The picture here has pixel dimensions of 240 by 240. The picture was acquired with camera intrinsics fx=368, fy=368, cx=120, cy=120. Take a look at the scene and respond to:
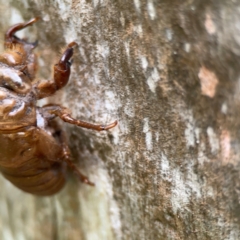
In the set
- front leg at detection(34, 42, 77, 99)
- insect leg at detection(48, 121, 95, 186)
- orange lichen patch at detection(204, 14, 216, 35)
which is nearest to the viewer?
orange lichen patch at detection(204, 14, 216, 35)

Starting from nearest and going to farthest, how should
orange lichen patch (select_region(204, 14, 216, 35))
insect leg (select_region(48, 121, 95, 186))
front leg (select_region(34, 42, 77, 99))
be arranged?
orange lichen patch (select_region(204, 14, 216, 35)), front leg (select_region(34, 42, 77, 99)), insect leg (select_region(48, 121, 95, 186))

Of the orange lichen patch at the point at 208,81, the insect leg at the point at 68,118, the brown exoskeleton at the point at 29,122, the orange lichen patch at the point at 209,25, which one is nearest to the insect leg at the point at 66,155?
the brown exoskeleton at the point at 29,122

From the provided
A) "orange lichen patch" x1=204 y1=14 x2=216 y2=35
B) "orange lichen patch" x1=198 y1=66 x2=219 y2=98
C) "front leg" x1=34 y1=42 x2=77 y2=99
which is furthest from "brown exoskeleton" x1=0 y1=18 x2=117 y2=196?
"orange lichen patch" x1=204 y1=14 x2=216 y2=35

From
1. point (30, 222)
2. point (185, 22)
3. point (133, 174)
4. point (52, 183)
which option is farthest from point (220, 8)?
point (30, 222)

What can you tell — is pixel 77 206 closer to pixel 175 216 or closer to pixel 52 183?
pixel 52 183

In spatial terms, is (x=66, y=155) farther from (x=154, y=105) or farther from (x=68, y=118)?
(x=154, y=105)

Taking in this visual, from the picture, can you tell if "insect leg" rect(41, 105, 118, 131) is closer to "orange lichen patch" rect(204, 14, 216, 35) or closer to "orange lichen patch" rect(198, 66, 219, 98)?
"orange lichen patch" rect(198, 66, 219, 98)
